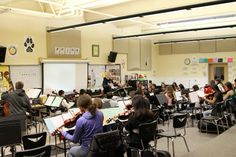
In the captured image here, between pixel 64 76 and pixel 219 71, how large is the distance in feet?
25.8

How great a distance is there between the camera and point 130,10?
9.23 meters

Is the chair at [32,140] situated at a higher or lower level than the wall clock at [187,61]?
lower

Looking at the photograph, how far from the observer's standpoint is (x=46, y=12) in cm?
952

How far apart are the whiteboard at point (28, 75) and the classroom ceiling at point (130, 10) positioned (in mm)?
1743

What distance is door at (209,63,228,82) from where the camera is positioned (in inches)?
544

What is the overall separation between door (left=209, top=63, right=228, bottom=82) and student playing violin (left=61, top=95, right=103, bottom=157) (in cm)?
1122

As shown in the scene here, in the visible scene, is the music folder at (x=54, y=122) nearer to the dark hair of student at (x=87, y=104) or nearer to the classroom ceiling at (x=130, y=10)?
the dark hair of student at (x=87, y=104)

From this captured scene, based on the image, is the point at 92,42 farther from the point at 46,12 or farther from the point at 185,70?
the point at 185,70

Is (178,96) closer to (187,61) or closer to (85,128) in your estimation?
(85,128)

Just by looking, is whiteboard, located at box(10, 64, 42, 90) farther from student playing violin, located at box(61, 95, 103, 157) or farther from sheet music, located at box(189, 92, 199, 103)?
student playing violin, located at box(61, 95, 103, 157)

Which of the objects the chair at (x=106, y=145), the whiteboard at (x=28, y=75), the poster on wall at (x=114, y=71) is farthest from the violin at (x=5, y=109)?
the poster on wall at (x=114, y=71)

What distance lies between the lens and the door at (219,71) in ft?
45.4

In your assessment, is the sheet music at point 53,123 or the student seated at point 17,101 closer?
the sheet music at point 53,123

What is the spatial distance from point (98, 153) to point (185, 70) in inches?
474
